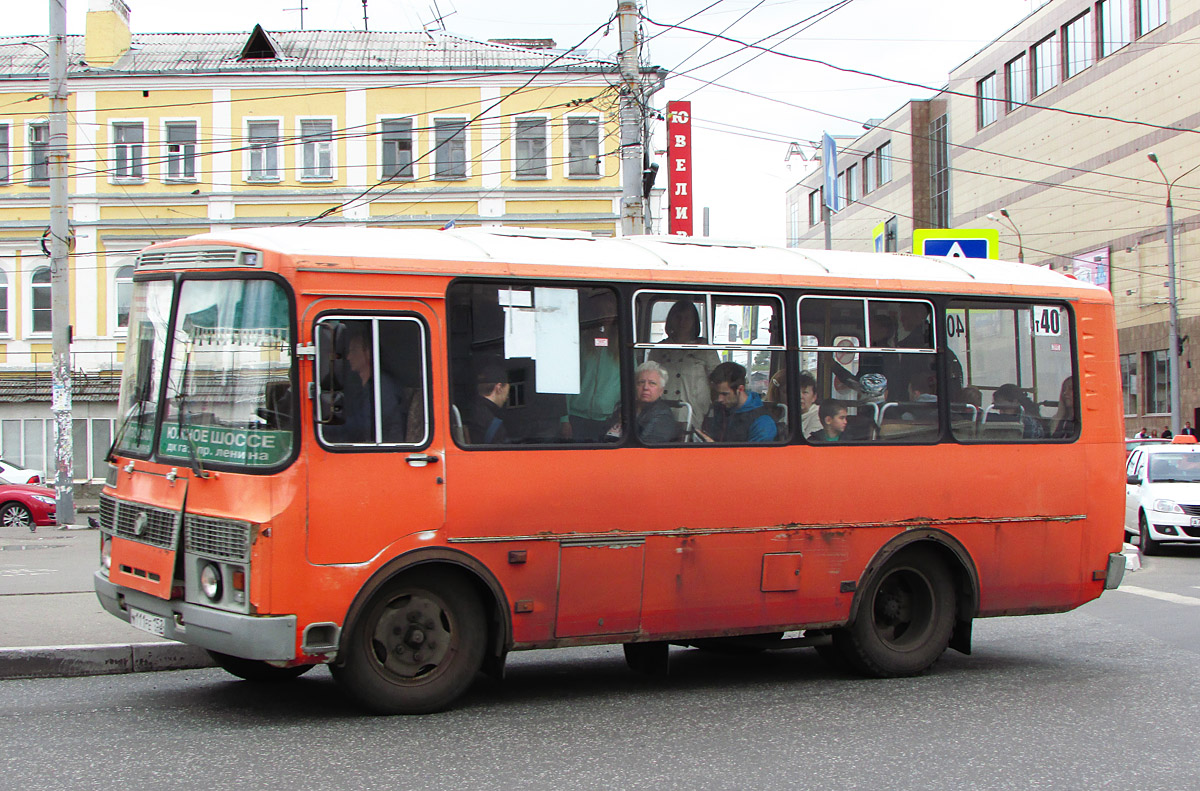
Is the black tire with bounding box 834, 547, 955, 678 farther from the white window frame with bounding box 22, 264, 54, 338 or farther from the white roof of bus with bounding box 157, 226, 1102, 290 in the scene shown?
the white window frame with bounding box 22, 264, 54, 338

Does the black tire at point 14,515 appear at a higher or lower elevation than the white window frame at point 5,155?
lower

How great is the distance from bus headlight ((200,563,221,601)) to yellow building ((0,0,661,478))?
30.1m

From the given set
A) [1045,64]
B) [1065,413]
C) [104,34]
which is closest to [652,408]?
[1065,413]

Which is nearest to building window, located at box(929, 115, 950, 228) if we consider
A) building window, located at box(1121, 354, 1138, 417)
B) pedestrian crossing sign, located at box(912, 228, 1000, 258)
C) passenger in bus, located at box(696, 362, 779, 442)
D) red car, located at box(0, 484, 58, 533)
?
building window, located at box(1121, 354, 1138, 417)

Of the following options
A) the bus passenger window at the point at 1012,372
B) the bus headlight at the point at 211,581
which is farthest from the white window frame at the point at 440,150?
the bus headlight at the point at 211,581

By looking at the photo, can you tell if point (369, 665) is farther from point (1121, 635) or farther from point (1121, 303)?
point (1121, 303)

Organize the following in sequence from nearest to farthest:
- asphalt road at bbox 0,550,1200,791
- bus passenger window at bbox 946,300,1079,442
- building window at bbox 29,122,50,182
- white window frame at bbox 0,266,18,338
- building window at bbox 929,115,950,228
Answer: asphalt road at bbox 0,550,1200,791 < bus passenger window at bbox 946,300,1079,442 < building window at bbox 29,122,50,182 < white window frame at bbox 0,266,18,338 < building window at bbox 929,115,950,228

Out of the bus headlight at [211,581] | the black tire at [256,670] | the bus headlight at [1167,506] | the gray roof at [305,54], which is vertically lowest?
the black tire at [256,670]

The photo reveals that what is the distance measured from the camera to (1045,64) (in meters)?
53.7

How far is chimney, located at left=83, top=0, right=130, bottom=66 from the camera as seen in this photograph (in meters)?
38.4

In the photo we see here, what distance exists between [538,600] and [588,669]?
179 centimetres

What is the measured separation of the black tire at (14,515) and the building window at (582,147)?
58.7ft

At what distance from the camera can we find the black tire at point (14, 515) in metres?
25.0

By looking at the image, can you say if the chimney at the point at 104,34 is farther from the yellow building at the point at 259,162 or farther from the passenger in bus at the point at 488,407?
the passenger in bus at the point at 488,407
